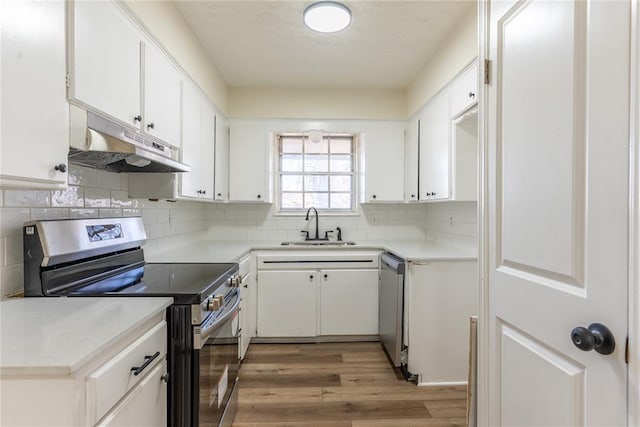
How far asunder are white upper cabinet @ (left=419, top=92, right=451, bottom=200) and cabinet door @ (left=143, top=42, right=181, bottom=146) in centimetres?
196

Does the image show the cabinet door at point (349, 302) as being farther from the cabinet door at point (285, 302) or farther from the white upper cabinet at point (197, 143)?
the white upper cabinet at point (197, 143)

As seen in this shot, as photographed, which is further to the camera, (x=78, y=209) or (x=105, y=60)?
(x=78, y=209)

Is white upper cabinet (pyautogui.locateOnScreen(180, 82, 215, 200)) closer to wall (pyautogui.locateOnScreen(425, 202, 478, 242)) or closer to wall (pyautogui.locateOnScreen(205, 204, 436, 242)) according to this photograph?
wall (pyautogui.locateOnScreen(205, 204, 436, 242))

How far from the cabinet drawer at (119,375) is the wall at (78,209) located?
622mm

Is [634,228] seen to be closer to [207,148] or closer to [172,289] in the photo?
[172,289]

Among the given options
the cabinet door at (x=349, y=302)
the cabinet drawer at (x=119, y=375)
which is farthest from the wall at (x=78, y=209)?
the cabinet door at (x=349, y=302)

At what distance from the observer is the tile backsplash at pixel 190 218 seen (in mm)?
1183

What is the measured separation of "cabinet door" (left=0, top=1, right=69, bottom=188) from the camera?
2.83 ft

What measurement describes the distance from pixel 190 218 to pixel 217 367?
72.2 inches

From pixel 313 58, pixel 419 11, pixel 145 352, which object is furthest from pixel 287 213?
pixel 145 352

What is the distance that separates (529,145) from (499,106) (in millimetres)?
239

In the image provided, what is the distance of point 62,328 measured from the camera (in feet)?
2.85

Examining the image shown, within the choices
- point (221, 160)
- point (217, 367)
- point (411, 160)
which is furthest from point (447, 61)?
point (217, 367)

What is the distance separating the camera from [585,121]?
79 cm
